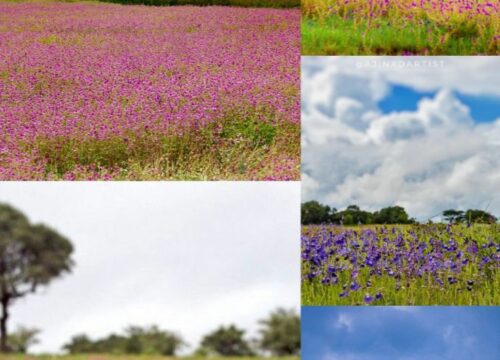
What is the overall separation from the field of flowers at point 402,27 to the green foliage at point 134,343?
7.98ft

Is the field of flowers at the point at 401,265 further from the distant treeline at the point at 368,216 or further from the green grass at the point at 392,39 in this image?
the green grass at the point at 392,39

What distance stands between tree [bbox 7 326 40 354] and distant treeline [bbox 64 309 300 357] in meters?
0.25

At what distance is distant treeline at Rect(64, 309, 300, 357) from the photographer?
5.82 metres

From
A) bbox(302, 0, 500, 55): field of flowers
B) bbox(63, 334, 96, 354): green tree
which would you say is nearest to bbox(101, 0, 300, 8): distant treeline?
bbox(302, 0, 500, 55): field of flowers

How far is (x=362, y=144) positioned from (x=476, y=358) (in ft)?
5.81

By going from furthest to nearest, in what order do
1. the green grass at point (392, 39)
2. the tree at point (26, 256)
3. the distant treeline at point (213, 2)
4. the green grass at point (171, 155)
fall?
the distant treeline at point (213, 2), the green grass at point (392, 39), the green grass at point (171, 155), the tree at point (26, 256)

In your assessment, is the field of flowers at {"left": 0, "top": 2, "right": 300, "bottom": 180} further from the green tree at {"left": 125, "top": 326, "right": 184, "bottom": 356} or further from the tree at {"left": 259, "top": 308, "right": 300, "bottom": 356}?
the green tree at {"left": 125, "top": 326, "right": 184, "bottom": 356}

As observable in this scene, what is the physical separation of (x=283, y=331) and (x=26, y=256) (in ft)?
6.40

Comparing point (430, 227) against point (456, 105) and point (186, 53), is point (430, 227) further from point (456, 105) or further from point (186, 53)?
point (186, 53)

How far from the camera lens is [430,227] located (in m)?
6.16

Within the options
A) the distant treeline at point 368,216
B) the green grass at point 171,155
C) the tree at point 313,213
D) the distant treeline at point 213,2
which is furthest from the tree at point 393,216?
the distant treeline at point 213,2

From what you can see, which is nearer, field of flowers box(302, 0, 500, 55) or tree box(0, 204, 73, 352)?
tree box(0, 204, 73, 352)

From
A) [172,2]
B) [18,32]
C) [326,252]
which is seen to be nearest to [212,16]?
[172,2]

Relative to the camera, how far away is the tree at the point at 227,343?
5859 mm
